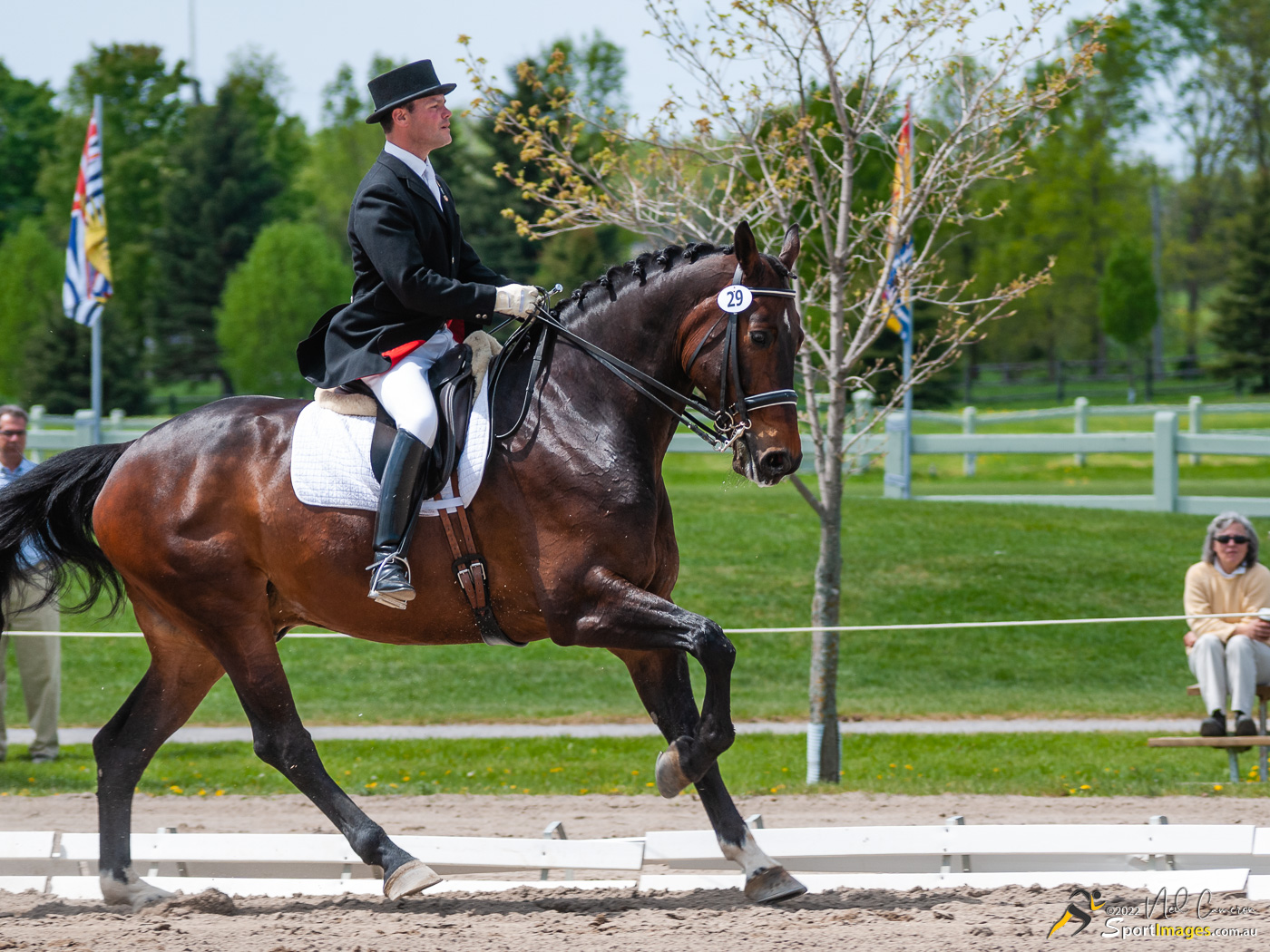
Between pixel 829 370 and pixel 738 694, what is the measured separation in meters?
4.24

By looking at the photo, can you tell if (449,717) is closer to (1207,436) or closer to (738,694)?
(738,694)

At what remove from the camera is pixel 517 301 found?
4.89m

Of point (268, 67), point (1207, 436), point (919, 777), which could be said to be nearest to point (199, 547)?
point (919, 777)

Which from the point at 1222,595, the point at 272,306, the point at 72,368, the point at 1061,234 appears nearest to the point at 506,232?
the point at 272,306

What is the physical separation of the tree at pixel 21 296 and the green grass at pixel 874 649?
2964 cm

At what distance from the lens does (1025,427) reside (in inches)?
1342

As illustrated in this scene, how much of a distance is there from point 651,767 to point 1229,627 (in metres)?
3.77

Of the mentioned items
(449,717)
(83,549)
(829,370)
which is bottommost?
(449,717)

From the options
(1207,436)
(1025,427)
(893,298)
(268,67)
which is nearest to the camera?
(893,298)

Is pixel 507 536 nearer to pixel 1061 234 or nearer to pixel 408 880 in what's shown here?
pixel 408 880

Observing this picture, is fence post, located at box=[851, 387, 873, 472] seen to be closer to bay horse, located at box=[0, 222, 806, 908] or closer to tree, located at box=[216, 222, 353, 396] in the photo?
bay horse, located at box=[0, 222, 806, 908]

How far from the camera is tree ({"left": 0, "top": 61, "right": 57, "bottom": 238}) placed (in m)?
57.8

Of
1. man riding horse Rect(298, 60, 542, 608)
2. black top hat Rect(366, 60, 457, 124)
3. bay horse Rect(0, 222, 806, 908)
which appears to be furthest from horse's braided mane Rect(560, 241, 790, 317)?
black top hat Rect(366, 60, 457, 124)

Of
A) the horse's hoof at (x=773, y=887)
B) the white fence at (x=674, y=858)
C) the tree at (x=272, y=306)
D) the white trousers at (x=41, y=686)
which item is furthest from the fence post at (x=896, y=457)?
the tree at (x=272, y=306)
